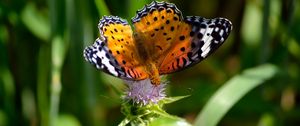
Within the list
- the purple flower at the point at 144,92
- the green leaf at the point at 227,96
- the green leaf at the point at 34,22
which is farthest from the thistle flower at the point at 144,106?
the green leaf at the point at 34,22

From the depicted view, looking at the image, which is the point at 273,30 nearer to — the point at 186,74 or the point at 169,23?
the point at 186,74

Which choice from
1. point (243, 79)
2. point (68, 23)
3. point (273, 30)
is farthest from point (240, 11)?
point (68, 23)

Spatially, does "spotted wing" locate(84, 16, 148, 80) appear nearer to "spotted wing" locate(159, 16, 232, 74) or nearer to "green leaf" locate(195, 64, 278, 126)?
"spotted wing" locate(159, 16, 232, 74)

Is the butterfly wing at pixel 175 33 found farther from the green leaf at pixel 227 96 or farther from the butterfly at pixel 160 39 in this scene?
the green leaf at pixel 227 96

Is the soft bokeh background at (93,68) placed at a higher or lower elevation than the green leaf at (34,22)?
lower

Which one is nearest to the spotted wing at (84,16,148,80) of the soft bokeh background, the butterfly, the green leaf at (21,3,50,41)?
the butterfly
